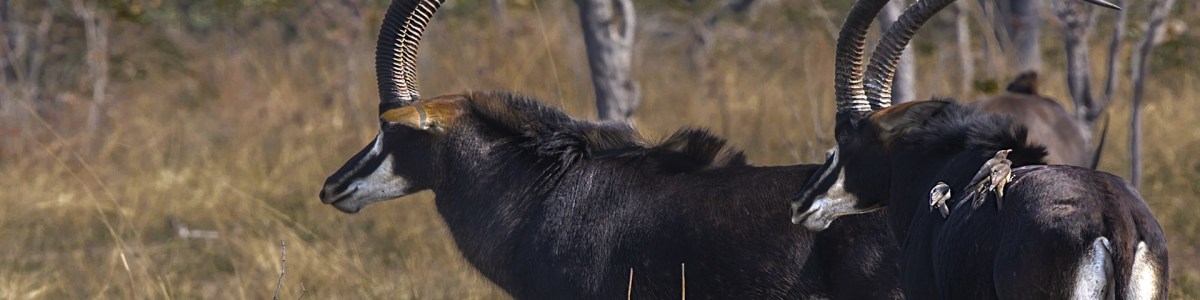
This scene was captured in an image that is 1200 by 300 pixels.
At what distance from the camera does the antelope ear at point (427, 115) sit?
5.60 meters

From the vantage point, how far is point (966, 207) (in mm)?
3906

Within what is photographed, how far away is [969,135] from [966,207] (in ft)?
1.34

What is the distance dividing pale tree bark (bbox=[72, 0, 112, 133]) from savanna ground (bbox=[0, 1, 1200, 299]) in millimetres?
134

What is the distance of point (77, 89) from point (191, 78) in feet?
5.35

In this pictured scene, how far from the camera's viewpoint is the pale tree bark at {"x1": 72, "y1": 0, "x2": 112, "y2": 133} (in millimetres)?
12023

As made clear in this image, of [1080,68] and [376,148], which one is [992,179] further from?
[1080,68]

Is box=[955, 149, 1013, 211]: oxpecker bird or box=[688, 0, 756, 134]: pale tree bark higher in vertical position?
box=[955, 149, 1013, 211]: oxpecker bird

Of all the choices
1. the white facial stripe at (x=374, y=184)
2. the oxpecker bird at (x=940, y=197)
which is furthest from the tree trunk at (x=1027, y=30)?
the oxpecker bird at (x=940, y=197)

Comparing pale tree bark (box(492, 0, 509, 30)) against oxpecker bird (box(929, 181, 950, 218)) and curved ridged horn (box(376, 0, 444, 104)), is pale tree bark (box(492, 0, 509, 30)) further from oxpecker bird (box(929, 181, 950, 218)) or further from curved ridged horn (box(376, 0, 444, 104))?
oxpecker bird (box(929, 181, 950, 218))

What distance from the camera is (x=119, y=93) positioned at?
13273 mm

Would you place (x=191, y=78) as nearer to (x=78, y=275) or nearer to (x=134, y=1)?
(x=134, y=1)

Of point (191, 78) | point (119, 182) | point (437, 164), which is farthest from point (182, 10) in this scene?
point (437, 164)

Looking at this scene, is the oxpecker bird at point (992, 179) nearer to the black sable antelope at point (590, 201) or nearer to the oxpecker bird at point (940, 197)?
the oxpecker bird at point (940, 197)

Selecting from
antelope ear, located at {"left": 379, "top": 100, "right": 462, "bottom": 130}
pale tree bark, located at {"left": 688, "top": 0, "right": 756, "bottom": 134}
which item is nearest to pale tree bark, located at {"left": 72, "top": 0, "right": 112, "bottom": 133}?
pale tree bark, located at {"left": 688, "top": 0, "right": 756, "bottom": 134}
